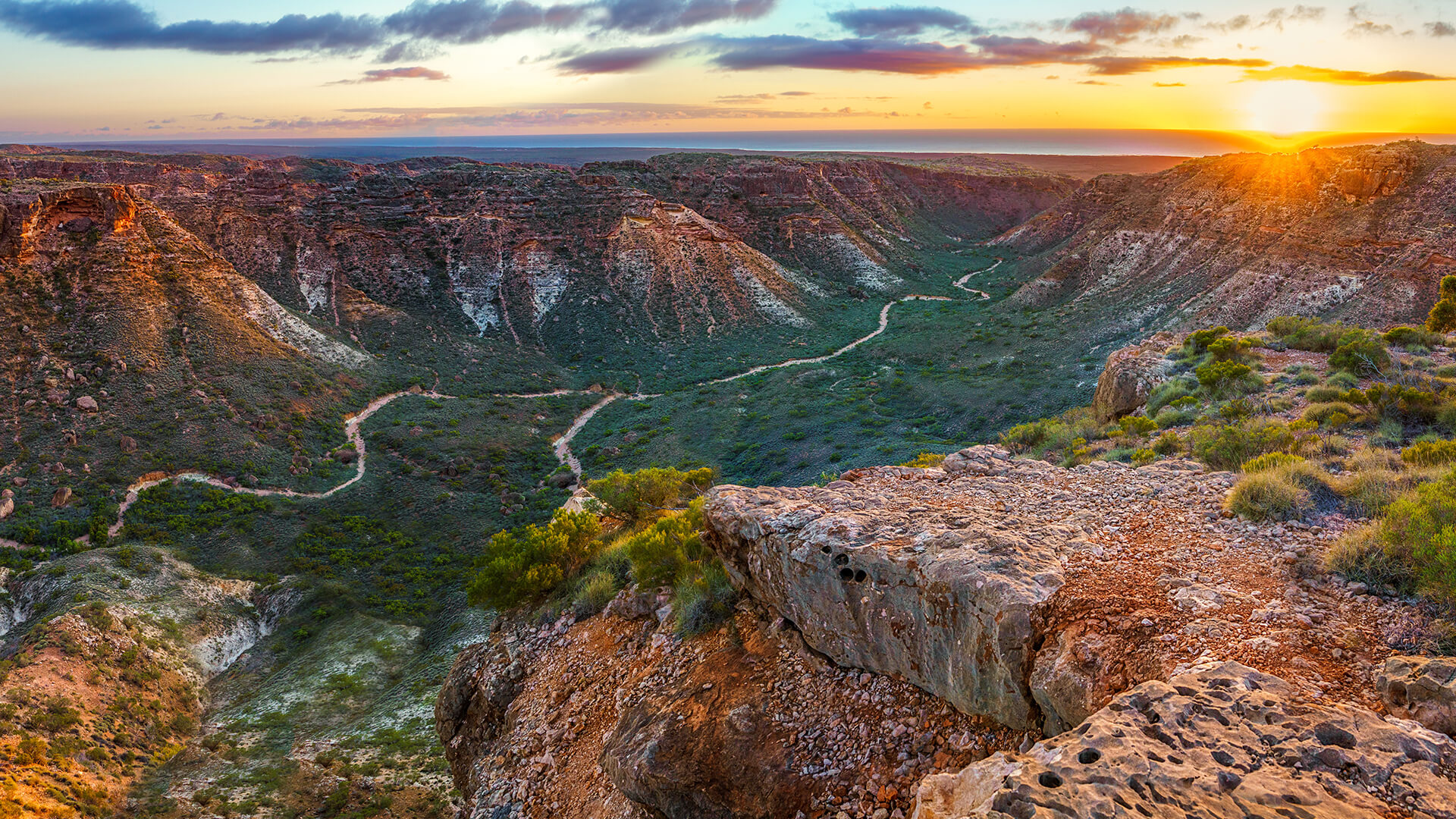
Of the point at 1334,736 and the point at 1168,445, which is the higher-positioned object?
the point at 1334,736

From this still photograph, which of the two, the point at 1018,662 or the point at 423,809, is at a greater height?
the point at 1018,662

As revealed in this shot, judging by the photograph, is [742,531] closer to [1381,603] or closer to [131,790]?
[1381,603]

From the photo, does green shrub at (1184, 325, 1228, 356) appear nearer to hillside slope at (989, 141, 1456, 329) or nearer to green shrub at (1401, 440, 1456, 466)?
green shrub at (1401, 440, 1456, 466)

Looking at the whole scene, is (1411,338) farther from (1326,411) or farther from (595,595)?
(595,595)

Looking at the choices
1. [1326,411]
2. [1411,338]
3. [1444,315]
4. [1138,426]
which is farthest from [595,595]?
[1444,315]

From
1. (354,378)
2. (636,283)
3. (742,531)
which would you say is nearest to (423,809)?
(742,531)
